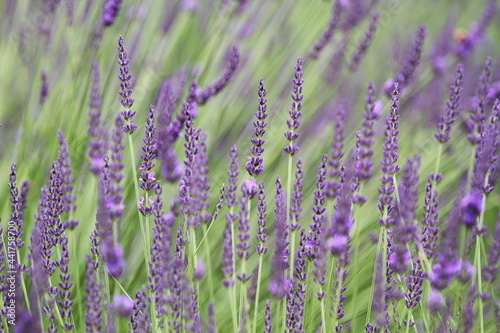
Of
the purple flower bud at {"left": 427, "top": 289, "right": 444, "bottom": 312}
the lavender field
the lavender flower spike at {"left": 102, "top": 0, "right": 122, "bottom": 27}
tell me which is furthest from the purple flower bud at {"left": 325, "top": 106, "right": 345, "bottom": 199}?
the lavender flower spike at {"left": 102, "top": 0, "right": 122, "bottom": 27}

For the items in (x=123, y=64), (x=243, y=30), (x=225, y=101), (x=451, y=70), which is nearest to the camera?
(x=123, y=64)

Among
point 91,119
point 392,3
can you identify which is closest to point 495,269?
point 91,119

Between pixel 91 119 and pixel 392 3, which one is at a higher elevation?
pixel 392 3

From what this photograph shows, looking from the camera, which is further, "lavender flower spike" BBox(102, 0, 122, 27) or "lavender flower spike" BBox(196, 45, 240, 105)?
"lavender flower spike" BBox(102, 0, 122, 27)

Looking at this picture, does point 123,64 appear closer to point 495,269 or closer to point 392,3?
point 495,269

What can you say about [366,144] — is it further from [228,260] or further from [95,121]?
[95,121]

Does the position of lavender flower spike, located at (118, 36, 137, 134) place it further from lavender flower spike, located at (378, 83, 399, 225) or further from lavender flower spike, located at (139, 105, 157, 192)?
lavender flower spike, located at (378, 83, 399, 225)

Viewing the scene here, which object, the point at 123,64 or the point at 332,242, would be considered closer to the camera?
the point at 332,242

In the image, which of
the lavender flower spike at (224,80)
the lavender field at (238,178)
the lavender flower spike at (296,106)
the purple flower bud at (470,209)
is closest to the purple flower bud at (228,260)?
the lavender field at (238,178)
